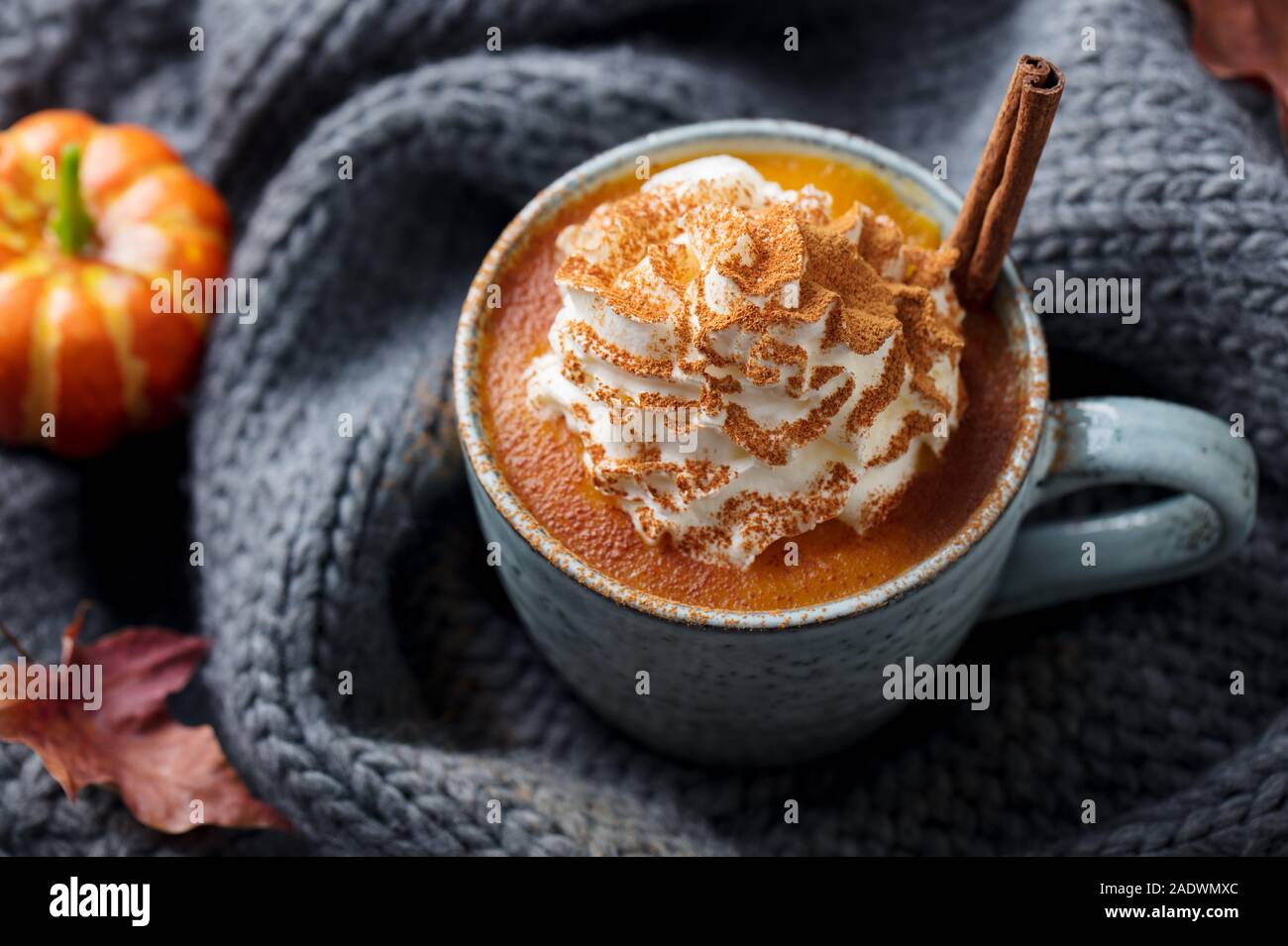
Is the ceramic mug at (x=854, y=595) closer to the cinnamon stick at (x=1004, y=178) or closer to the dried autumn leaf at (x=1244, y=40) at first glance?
the cinnamon stick at (x=1004, y=178)

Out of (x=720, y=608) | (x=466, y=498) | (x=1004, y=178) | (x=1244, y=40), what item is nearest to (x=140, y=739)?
(x=466, y=498)

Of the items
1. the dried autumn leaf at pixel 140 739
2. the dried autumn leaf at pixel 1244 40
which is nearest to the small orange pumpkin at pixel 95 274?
the dried autumn leaf at pixel 140 739

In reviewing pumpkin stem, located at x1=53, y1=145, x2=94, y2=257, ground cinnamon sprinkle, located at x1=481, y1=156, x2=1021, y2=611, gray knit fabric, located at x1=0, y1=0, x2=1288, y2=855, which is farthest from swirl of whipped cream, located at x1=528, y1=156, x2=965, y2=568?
pumpkin stem, located at x1=53, y1=145, x2=94, y2=257

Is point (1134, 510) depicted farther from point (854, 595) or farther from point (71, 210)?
point (71, 210)
